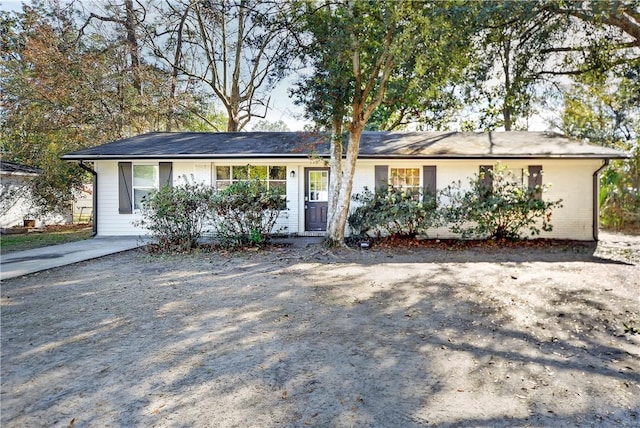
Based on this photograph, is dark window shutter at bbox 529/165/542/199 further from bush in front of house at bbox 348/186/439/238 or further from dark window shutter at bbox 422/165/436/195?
bush in front of house at bbox 348/186/439/238

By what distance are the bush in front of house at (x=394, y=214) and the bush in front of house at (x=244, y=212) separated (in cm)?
253

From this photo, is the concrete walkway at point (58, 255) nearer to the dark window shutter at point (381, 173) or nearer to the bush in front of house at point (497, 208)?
the dark window shutter at point (381, 173)

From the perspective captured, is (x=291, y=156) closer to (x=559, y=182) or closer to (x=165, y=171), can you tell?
(x=165, y=171)

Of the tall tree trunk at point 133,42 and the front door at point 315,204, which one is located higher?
the tall tree trunk at point 133,42

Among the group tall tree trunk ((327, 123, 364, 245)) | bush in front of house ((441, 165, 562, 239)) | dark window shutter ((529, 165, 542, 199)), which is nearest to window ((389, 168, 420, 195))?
bush in front of house ((441, 165, 562, 239))

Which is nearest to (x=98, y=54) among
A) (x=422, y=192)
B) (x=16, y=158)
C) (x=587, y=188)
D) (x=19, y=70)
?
(x=19, y=70)

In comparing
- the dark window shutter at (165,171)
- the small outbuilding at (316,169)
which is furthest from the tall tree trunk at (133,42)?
the dark window shutter at (165,171)

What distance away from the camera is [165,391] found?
265 cm

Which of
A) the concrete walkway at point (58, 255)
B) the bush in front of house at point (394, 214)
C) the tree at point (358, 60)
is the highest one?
the tree at point (358, 60)

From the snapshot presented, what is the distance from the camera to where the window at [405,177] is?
11.5 meters

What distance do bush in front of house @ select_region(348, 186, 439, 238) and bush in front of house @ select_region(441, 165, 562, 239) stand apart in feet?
1.83

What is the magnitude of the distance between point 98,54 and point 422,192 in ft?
44.0

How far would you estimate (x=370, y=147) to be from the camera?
38.9 feet

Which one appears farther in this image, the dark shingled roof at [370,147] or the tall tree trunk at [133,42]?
the tall tree trunk at [133,42]
